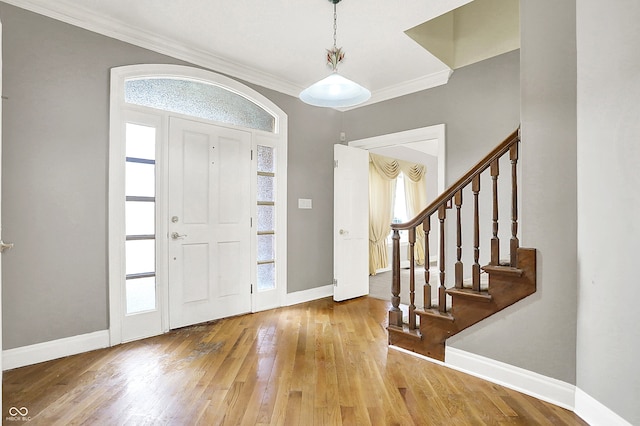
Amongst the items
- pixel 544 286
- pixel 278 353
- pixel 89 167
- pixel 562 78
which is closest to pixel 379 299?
pixel 278 353

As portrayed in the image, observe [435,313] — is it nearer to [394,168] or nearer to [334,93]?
[334,93]

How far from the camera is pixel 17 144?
231 cm

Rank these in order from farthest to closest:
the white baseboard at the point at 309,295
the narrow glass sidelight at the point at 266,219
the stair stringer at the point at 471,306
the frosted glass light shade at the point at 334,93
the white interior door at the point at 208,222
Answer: the white baseboard at the point at 309,295, the narrow glass sidelight at the point at 266,219, the white interior door at the point at 208,222, the frosted glass light shade at the point at 334,93, the stair stringer at the point at 471,306

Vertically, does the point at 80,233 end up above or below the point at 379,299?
above

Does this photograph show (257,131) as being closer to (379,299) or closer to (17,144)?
(17,144)

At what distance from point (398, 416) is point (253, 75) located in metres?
3.45

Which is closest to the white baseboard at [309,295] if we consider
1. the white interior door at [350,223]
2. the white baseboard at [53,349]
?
the white interior door at [350,223]

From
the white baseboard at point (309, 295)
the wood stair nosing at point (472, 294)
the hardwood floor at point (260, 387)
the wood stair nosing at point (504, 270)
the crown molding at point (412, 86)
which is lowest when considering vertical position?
the hardwood floor at point (260, 387)

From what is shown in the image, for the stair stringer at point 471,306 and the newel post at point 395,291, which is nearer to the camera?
the stair stringer at point 471,306

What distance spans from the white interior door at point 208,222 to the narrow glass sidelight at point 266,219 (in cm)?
18

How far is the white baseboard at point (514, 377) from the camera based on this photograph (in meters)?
1.89

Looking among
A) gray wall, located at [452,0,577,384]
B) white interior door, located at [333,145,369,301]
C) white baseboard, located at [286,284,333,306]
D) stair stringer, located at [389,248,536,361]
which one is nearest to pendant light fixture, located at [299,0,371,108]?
gray wall, located at [452,0,577,384]

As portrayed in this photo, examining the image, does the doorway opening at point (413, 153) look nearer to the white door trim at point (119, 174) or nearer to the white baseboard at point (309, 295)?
the white baseboard at point (309, 295)

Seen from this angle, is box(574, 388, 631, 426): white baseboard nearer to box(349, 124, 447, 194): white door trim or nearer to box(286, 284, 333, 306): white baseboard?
box(349, 124, 447, 194): white door trim
